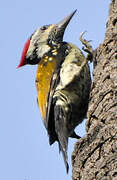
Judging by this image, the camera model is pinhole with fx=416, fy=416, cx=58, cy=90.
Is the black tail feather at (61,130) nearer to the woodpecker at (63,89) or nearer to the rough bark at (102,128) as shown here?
the woodpecker at (63,89)

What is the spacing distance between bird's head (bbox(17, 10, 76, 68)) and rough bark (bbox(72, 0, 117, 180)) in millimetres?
1332

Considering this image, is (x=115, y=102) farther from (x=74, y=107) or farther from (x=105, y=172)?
(x=74, y=107)

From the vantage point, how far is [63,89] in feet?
11.7

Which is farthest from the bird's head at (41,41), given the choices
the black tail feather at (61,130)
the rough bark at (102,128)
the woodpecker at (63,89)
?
the rough bark at (102,128)

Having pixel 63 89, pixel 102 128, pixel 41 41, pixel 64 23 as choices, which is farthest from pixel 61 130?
pixel 64 23

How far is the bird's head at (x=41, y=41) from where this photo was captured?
423 centimetres

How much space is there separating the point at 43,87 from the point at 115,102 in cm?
143

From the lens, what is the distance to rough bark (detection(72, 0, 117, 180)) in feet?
6.60

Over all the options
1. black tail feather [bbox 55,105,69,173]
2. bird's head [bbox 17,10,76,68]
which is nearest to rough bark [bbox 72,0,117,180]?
black tail feather [bbox 55,105,69,173]

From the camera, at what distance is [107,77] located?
266 cm

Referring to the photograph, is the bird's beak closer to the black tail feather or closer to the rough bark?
the black tail feather

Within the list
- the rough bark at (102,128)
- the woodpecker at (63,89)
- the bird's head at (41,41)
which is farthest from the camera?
the bird's head at (41,41)

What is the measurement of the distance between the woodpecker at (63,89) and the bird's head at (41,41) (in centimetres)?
10

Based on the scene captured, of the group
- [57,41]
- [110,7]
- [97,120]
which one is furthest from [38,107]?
[97,120]
